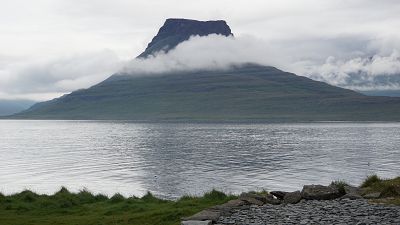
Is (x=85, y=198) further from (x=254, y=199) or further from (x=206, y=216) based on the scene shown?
(x=206, y=216)

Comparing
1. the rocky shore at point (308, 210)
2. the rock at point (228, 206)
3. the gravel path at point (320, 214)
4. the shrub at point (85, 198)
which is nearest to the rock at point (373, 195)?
the rocky shore at point (308, 210)

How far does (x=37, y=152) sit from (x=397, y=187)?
4128 inches

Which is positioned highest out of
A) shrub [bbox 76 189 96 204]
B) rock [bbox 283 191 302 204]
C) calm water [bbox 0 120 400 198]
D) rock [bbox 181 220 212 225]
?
rock [bbox 181 220 212 225]

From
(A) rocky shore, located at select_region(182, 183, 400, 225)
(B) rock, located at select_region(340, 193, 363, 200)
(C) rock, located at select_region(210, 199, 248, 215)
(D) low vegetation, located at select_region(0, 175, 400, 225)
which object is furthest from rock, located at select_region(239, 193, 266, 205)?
(B) rock, located at select_region(340, 193, 363, 200)

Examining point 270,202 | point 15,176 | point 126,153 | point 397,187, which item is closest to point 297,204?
point 270,202

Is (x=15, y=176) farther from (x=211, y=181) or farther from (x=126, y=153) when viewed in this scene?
(x=126, y=153)

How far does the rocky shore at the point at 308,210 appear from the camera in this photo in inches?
786

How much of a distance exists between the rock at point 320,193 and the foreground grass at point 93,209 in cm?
568

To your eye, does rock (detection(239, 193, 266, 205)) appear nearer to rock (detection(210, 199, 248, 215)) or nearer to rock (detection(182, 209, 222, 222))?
rock (detection(210, 199, 248, 215))

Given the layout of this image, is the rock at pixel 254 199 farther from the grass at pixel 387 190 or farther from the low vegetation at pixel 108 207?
the grass at pixel 387 190

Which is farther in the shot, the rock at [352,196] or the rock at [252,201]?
the rock at [352,196]

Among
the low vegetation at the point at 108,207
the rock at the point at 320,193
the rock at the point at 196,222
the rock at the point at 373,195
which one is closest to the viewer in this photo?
the rock at the point at 196,222

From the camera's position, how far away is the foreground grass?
26.0 m

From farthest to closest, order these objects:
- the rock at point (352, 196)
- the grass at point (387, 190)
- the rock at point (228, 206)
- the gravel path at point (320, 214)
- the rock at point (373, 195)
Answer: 1. the rock at point (352, 196)
2. the rock at point (373, 195)
3. the grass at point (387, 190)
4. the rock at point (228, 206)
5. the gravel path at point (320, 214)
